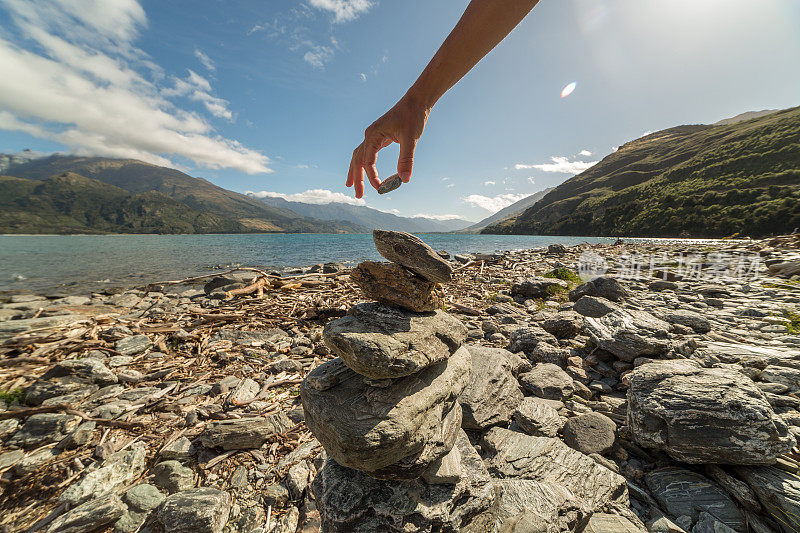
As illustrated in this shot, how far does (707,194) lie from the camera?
64812 mm

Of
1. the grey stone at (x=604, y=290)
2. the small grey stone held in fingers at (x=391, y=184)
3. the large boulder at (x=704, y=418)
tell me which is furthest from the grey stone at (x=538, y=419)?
the grey stone at (x=604, y=290)

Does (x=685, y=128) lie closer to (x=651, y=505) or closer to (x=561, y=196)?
(x=561, y=196)

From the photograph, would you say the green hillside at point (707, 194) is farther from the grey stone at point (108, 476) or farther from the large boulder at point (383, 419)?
the grey stone at point (108, 476)

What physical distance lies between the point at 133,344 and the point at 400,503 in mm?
5883

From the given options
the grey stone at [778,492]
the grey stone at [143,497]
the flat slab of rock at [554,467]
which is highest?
the grey stone at [778,492]

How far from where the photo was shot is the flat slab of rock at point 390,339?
234 cm

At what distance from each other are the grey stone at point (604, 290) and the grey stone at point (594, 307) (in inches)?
61.5

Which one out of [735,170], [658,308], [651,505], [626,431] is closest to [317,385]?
[651,505]

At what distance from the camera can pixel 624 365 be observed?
488 centimetres

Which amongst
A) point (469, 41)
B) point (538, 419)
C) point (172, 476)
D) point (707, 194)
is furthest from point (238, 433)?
point (707, 194)

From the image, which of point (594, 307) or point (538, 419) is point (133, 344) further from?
point (594, 307)

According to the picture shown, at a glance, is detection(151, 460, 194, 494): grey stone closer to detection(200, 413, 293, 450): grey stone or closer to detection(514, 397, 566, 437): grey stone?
detection(200, 413, 293, 450): grey stone

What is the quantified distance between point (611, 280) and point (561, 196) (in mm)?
171999

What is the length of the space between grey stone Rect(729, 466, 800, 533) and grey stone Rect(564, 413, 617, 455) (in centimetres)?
111
